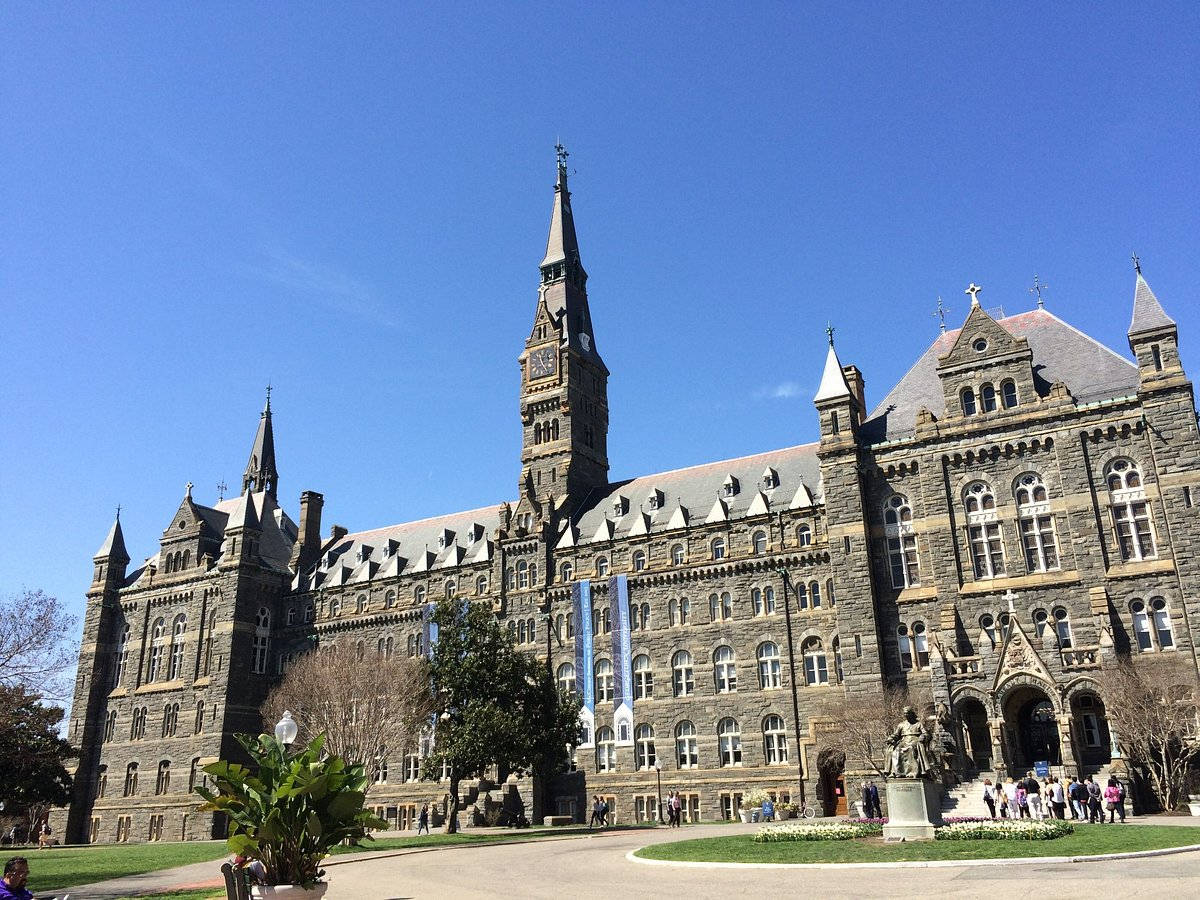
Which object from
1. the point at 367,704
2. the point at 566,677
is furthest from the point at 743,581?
the point at 367,704

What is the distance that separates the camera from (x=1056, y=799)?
35.8m

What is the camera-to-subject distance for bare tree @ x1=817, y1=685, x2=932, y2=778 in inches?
1806

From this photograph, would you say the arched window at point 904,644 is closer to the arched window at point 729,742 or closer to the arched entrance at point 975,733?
the arched entrance at point 975,733

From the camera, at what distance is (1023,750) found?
152 ft

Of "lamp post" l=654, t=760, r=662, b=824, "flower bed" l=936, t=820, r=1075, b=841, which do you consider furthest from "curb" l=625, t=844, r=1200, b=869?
"lamp post" l=654, t=760, r=662, b=824

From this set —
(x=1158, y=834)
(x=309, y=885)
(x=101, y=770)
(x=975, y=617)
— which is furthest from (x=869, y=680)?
(x=101, y=770)

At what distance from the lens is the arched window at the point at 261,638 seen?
252 ft

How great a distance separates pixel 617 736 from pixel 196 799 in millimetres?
33181

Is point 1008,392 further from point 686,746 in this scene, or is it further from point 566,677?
point 566,677

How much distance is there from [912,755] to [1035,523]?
24.3m

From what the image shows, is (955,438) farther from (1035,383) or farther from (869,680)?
(869,680)

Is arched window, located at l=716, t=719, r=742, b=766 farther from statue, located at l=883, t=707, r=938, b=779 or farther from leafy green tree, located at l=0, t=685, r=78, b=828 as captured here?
leafy green tree, located at l=0, t=685, r=78, b=828

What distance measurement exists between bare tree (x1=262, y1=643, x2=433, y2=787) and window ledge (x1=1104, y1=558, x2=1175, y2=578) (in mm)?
34363

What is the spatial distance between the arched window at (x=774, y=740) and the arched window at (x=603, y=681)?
10.7 metres
